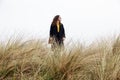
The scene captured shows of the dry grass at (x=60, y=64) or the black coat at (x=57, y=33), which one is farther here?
the black coat at (x=57, y=33)

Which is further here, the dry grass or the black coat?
the black coat

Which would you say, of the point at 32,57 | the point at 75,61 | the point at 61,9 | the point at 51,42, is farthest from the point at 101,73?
the point at 61,9

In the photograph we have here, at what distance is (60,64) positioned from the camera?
19.3 ft

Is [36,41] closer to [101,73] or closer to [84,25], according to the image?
[101,73]

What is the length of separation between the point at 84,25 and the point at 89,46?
462 inches

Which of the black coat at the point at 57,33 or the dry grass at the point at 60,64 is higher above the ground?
the black coat at the point at 57,33

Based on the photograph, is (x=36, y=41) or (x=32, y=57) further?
(x=36, y=41)

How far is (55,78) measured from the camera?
232 inches

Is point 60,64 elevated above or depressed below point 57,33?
below

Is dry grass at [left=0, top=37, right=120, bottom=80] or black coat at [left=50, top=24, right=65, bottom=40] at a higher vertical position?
black coat at [left=50, top=24, right=65, bottom=40]

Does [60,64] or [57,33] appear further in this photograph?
[57,33]

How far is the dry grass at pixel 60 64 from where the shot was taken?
19.2 ft

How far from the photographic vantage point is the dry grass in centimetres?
585

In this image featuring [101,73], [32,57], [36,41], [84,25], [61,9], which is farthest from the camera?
[61,9]
